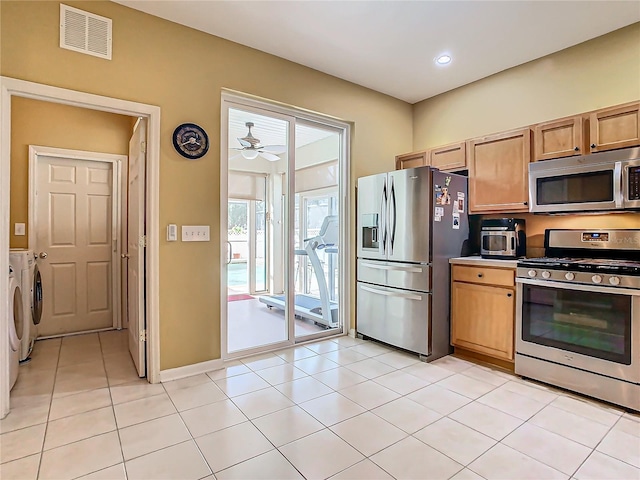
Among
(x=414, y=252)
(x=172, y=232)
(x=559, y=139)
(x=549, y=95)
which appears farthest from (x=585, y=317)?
(x=172, y=232)

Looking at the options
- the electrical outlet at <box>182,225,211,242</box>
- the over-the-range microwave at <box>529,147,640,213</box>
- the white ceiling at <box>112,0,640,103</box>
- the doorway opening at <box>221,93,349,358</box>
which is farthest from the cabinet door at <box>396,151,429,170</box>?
the electrical outlet at <box>182,225,211,242</box>

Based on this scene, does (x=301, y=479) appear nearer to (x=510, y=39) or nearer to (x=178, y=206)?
(x=178, y=206)

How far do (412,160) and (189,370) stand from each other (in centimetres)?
326

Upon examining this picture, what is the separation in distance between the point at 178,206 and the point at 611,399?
344cm

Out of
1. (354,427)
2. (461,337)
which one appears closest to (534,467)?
(354,427)

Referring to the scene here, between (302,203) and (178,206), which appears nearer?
(178,206)

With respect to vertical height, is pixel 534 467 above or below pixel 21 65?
below

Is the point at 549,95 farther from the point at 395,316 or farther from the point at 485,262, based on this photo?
the point at 395,316

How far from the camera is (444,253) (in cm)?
332

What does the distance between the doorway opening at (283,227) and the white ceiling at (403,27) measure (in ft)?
1.96

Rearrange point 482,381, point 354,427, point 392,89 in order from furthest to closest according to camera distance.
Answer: point 392,89 → point 482,381 → point 354,427

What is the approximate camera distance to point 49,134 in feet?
12.4

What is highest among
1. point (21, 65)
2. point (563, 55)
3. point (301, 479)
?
point (563, 55)

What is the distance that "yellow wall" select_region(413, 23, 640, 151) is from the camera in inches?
112
